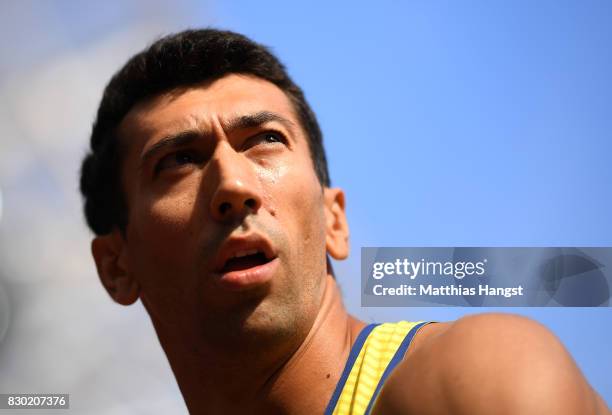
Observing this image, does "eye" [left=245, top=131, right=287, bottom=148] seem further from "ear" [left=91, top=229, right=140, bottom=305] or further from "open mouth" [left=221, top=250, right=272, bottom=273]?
"ear" [left=91, top=229, right=140, bottom=305]

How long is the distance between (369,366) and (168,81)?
1.33 meters

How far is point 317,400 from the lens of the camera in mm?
2330

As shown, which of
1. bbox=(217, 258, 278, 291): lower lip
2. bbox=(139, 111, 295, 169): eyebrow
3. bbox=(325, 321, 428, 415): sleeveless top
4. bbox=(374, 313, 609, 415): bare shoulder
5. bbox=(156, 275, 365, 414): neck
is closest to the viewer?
bbox=(374, 313, 609, 415): bare shoulder

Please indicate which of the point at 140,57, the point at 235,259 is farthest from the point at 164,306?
the point at 140,57

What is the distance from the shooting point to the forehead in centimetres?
256

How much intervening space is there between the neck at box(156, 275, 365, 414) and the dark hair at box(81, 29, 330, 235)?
2.10ft

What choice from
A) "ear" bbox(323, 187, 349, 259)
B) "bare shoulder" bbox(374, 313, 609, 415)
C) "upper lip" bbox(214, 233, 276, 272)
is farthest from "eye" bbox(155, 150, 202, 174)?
"bare shoulder" bbox(374, 313, 609, 415)

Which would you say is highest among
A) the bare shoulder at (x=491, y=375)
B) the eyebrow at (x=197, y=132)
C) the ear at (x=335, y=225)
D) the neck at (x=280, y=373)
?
the eyebrow at (x=197, y=132)

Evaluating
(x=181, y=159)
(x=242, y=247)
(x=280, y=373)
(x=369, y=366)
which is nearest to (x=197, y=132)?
(x=181, y=159)

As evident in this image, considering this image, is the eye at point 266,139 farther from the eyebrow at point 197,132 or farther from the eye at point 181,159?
the eye at point 181,159

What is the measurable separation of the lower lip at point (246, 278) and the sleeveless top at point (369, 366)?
1.22 feet

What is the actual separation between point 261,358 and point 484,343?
1.04m

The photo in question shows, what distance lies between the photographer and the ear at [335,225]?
2785 mm

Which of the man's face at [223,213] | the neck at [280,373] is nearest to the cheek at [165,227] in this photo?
the man's face at [223,213]
